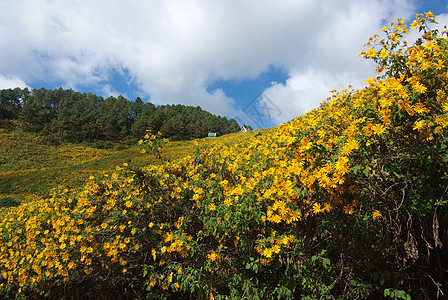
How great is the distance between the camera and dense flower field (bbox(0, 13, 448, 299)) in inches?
65.2

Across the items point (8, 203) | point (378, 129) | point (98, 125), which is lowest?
point (378, 129)

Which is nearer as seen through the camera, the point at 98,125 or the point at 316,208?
the point at 316,208

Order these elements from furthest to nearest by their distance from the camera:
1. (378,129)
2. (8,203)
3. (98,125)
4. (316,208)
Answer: (98,125) → (8,203) → (316,208) → (378,129)

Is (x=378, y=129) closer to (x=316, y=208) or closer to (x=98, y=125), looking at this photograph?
(x=316, y=208)

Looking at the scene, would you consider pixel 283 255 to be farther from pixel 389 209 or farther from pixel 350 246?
pixel 389 209

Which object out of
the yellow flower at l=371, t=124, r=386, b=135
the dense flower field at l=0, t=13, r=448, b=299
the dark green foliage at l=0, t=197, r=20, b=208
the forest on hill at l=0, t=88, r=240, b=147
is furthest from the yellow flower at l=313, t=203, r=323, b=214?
the forest on hill at l=0, t=88, r=240, b=147

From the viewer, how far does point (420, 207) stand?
6.22ft

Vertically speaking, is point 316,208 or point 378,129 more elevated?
point 378,129

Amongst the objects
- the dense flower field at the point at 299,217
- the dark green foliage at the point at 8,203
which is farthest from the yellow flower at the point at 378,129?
the dark green foliage at the point at 8,203

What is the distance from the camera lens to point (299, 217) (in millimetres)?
1921

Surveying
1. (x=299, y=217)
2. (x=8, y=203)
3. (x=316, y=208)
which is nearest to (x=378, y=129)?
(x=316, y=208)

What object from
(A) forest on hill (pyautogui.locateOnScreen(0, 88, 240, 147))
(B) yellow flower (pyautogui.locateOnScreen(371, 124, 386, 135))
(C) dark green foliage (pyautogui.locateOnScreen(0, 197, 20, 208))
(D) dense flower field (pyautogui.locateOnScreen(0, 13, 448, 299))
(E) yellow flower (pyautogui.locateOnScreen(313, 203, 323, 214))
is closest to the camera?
(B) yellow flower (pyautogui.locateOnScreen(371, 124, 386, 135))

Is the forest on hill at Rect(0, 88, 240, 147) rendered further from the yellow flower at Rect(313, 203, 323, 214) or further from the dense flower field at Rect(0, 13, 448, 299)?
the yellow flower at Rect(313, 203, 323, 214)

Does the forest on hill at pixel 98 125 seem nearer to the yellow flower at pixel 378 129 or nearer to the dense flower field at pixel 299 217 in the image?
the dense flower field at pixel 299 217
